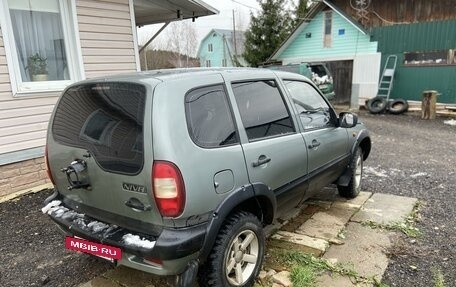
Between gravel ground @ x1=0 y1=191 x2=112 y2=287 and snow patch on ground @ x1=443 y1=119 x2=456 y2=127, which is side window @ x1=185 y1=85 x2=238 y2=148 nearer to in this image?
gravel ground @ x1=0 y1=191 x2=112 y2=287

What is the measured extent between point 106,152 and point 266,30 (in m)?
19.6

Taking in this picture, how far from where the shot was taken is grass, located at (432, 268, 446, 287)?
288cm

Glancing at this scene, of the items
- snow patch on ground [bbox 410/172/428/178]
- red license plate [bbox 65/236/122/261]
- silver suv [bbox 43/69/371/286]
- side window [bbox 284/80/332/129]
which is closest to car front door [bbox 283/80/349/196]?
side window [bbox 284/80/332/129]

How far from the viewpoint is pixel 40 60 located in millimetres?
5480

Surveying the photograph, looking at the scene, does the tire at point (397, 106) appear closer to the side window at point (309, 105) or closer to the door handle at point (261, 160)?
the side window at point (309, 105)

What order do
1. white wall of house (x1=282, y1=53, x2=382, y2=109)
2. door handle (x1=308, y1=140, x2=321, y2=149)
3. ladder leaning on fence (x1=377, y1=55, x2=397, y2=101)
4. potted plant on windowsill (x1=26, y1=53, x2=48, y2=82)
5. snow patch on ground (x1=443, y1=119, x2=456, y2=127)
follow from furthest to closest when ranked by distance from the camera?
white wall of house (x1=282, y1=53, x2=382, y2=109) < ladder leaning on fence (x1=377, y1=55, x2=397, y2=101) < snow patch on ground (x1=443, y1=119, x2=456, y2=127) < potted plant on windowsill (x1=26, y1=53, x2=48, y2=82) < door handle (x1=308, y1=140, x2=321, y2=149)

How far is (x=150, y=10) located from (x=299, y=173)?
650 cm

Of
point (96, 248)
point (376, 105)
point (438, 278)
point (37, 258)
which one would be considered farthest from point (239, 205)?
point (376, 105)

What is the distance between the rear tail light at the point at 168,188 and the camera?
6.89 ft

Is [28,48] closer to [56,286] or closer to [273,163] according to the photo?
[56,286]

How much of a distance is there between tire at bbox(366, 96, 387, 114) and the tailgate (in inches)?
529

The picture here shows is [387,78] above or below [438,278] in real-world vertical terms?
above

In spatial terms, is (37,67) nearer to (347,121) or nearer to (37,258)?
(37,258)

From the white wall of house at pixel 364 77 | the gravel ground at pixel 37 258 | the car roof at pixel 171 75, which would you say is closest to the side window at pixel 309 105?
the car roof at pixel 171 75
